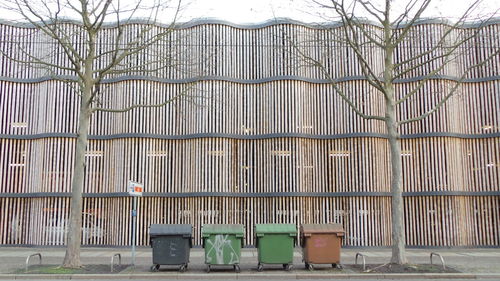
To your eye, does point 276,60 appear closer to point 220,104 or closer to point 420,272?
point 220,104

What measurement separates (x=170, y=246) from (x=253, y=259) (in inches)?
169

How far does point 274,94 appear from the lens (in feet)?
78.3

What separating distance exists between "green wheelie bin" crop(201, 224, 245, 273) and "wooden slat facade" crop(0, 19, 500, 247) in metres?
8.15

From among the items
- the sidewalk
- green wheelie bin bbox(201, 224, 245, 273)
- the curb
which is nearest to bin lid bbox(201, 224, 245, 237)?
green wheelie bin bbox(201, 224, 245, 273)

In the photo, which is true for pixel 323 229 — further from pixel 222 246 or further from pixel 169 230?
pixel 169 230

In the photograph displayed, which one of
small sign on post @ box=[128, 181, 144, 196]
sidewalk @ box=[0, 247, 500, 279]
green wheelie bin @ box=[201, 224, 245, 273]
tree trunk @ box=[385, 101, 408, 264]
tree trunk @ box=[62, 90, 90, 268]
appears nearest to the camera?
sidewalk @ box=[0, 247, 500, 279]

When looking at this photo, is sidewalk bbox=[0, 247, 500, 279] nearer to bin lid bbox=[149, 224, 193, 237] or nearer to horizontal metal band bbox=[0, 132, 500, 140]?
bin lid bbox=[149, 224, 193, 237]

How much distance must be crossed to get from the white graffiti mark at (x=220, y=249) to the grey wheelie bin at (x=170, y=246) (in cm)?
74

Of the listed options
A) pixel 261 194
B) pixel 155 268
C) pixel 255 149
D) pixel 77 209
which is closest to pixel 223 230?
pixel 155 268

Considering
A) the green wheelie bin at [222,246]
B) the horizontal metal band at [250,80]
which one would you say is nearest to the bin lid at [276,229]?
the green wheelie bin at [222,246]

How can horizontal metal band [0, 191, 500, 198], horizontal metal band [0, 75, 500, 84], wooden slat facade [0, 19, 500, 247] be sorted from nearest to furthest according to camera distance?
1. horizontal metal band [0, 191, 500, 198]
2. wooden slat facade [0, 19, 500, 247]
3. horizontal metal band [0, 75, 500, 84]

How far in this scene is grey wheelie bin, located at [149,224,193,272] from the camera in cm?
1463

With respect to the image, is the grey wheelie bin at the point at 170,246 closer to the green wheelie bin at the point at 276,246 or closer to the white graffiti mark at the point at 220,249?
the white graffiti mark at the point at 220,249

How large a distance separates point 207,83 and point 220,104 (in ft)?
4.20
